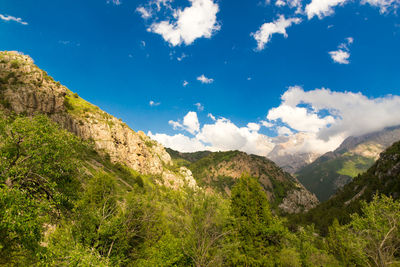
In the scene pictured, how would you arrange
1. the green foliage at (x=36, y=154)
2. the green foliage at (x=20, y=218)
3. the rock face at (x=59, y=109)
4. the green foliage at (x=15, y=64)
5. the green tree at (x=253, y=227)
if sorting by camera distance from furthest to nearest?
the green foliage at (x=15, y=64) < the rock face at (x=59, y=109) < the green tree at (x=253, y=227) < the green foliage at (x=36, y=154) < the green foliage at (x=20, y=218)

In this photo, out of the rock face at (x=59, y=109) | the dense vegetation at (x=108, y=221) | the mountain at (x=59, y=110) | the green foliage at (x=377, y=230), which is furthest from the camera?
the rock face at (x=59, y=109)

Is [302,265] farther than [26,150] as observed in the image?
Yes

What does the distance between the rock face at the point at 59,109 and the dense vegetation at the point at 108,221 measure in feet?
328

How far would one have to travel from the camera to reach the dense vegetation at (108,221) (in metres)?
14.5

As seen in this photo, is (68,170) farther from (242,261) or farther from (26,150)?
(242,261)

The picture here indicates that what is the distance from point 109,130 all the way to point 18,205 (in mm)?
162393

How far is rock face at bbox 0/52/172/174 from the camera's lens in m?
109

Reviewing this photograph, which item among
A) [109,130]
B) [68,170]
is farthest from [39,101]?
[68,170]

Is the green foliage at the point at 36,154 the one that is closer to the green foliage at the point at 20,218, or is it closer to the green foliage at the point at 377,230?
the green foliage at the point at 20,218

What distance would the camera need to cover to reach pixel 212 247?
109 feet

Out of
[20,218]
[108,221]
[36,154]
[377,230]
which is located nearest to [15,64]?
[108,221]

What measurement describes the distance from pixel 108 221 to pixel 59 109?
138724mm

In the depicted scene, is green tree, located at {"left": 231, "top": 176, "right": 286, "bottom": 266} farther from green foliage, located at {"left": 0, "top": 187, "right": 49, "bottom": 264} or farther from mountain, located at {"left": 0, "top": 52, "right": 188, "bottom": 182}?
mountain, located at {"left": 0, "top": 52, "right": 188, "bottom": 182}

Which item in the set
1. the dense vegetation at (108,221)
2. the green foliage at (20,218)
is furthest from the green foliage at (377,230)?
the green foliage at (20,218)
